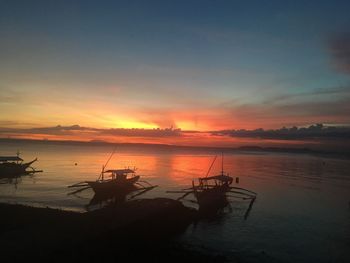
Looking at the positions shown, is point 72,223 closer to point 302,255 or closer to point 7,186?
point 302,255

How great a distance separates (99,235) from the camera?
2248 centimetres

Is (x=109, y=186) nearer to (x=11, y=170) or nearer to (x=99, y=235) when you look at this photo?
(x=99, y=235)

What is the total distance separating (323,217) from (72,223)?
1173 inches

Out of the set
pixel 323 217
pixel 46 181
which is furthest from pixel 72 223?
pixel 46 181

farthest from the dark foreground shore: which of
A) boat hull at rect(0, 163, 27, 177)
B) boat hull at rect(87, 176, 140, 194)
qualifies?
boat hull at rect(0, 163, 27, 177)

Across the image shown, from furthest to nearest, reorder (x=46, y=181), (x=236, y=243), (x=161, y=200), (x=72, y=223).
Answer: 1. (x=46, y=181)
2. (x=161, y=200)
3. (x=236, y=243)
4. (x=72, y=223)

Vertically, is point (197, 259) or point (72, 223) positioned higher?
point (72, 223)

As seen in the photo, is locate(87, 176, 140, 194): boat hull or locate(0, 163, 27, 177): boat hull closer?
locate(87, 176, 140, 194): boat hull

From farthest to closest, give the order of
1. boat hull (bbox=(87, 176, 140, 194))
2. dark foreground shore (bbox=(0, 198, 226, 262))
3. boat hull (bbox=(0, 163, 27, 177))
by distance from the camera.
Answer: boat hull (bbox=(0, 163, 27, 177))
boat hull (bbox=(87, 176, 140, 194))
dark foreground shore (bbox=(0, 198, 226, 262))

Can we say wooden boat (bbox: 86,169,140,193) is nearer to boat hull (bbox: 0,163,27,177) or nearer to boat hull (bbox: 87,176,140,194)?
boat hull (bbox: 87,176,140,194)

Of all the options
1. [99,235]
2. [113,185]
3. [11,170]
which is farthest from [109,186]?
[11,170]

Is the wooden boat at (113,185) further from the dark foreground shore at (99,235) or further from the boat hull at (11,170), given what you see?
the boat hull at (11,170)

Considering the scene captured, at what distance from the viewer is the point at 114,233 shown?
23578 mm

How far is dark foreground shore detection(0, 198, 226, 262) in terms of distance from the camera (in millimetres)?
19578
